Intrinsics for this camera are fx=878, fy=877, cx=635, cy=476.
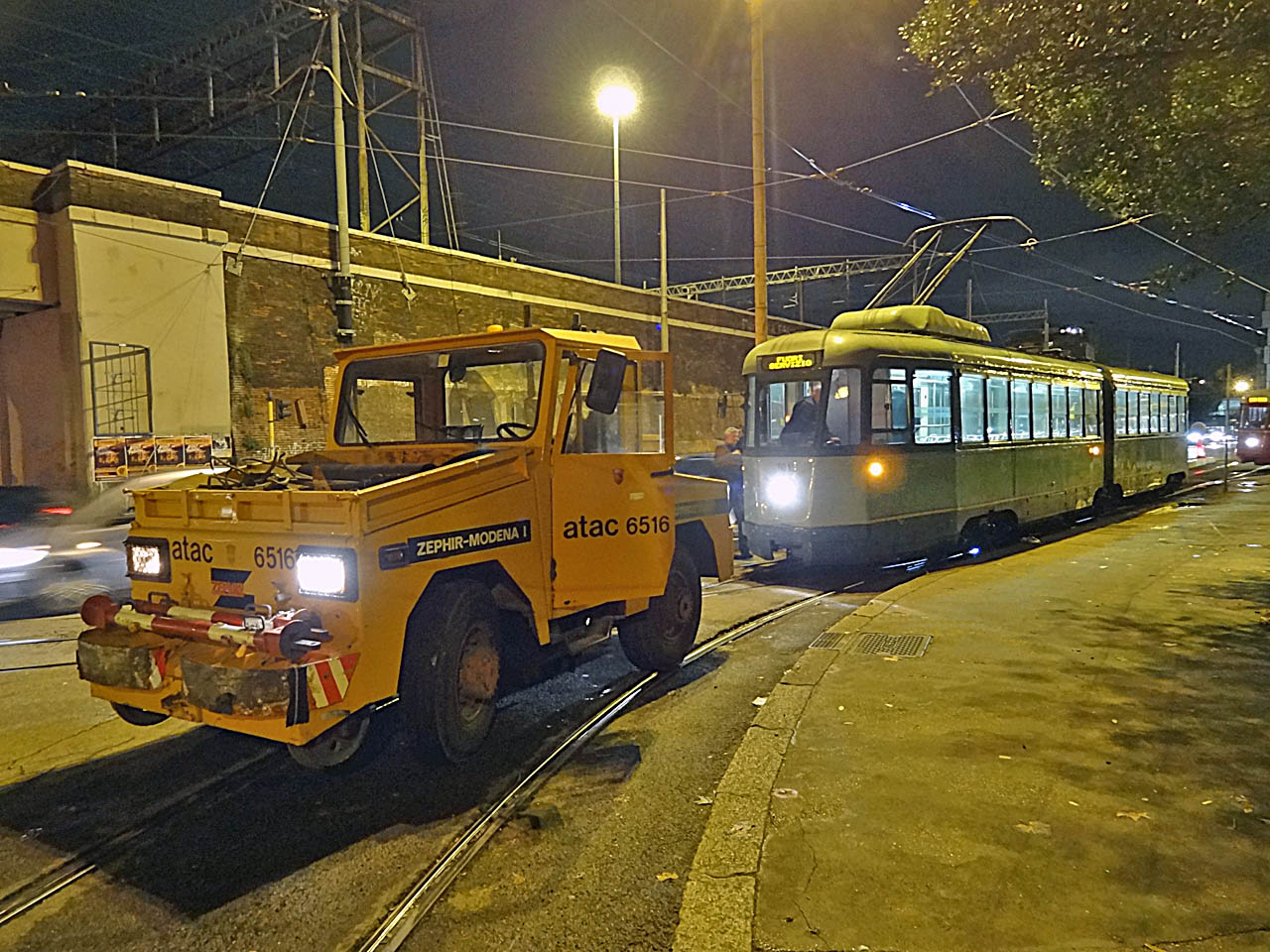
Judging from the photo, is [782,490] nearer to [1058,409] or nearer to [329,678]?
[1058,409]

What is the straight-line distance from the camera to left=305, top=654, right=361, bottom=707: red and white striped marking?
3994mm

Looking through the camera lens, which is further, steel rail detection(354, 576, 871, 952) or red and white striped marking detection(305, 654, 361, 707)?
red and white striped marking detection(305, 654, 361, 707)

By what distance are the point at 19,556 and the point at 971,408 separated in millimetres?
11710

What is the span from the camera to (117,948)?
129 inches

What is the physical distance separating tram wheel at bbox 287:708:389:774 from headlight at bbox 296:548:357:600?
668 millimetres

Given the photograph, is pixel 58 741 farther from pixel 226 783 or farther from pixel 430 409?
pixel 430 409

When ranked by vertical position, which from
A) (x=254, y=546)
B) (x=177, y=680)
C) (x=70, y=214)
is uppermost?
(x=70, y=214)

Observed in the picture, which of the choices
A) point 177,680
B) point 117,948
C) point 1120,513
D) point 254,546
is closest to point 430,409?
point 254,546

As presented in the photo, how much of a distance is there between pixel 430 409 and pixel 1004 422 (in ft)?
33.1

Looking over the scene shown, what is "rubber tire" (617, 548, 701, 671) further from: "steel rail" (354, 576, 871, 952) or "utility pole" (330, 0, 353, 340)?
"utility pole" (330, 0, 353, 340)

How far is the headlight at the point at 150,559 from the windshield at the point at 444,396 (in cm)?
159

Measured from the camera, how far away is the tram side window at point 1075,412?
1566 centimetres

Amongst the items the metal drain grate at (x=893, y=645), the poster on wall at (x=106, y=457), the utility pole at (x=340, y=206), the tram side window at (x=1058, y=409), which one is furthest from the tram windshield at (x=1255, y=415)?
the poster on wall at (x=106, y=457)

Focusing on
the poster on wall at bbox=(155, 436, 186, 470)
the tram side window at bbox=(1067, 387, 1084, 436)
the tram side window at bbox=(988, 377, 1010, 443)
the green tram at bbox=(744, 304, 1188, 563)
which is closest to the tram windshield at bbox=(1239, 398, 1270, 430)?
the tram side window at bbox=(1067, 387, 1084, 436)
